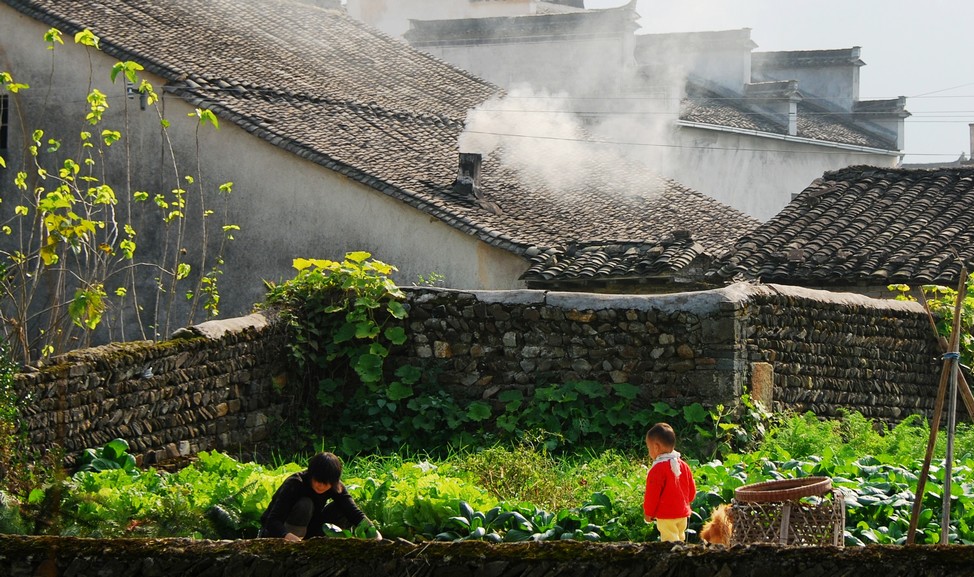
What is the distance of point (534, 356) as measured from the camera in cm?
1238

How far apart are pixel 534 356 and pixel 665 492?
4.29 meters

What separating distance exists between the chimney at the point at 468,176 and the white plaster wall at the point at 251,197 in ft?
3.51

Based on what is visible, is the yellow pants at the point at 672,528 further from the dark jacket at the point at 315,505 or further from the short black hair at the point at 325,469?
the short black hair at the point at 325,469

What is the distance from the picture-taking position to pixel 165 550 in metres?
5.93

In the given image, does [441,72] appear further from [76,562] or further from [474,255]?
[76,562]

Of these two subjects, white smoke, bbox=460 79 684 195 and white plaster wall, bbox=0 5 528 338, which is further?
white smoke, bbox=460 79 684 195

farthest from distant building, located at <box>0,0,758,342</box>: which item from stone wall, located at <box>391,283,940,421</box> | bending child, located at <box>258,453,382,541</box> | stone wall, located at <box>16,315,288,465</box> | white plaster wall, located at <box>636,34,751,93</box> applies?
white plaster wall, located at <box>636,34,751,93</box>

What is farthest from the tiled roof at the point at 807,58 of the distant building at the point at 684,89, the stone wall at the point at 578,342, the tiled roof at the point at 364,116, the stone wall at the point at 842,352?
the stone wall at the point at 578,342

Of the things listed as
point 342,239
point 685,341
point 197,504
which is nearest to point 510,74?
point 342,239

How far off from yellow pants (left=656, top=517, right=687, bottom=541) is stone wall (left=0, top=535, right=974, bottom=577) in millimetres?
2371

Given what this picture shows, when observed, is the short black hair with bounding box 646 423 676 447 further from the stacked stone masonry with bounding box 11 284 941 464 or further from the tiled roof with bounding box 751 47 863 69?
the tiled roof with bounding box 751 47 863 69

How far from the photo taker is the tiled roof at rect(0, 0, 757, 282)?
757 inches

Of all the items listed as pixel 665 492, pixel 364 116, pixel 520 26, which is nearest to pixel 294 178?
pixel 364 116

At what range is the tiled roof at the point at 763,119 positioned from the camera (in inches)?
1271
